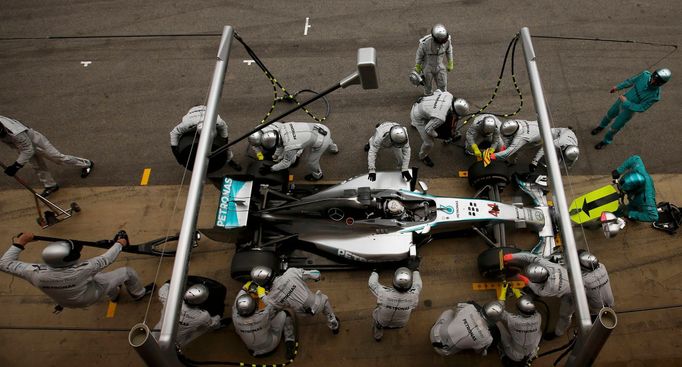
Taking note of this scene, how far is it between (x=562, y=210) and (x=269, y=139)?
3.71 metres

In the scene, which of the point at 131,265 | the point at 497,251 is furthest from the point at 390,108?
the point at 131,265

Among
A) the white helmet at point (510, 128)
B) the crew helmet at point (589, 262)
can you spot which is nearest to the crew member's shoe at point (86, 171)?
the white helmet at point (510, 128)

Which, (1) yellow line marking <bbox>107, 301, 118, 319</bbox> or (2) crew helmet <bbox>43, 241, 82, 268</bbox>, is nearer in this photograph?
(2) crew helmet <bbox>43, 241, 82, 268</bbox>

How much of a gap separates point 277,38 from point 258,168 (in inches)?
157

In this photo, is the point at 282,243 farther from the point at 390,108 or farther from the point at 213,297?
the point at 390,108

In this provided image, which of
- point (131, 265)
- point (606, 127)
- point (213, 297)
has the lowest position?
point (213, 297)

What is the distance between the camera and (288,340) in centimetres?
510

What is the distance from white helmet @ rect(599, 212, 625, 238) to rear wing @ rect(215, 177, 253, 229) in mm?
4970

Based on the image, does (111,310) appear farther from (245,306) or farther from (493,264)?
(493,264)

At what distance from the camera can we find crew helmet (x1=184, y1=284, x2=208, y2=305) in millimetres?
4414

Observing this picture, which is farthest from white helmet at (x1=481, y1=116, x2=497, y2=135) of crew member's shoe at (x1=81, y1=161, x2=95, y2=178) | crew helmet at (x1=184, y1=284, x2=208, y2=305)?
crew member's shoe at (x1=81, y1=161, x2=95, y2=178)

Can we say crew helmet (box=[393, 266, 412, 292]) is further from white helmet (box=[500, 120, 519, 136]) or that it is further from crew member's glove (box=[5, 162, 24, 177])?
crew member's glove (box=[5, 162, 24, 177])

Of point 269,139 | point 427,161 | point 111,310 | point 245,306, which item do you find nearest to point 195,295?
point 245,306

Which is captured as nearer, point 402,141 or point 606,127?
point 402,141
